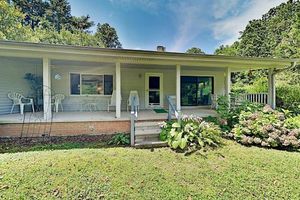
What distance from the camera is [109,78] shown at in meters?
10.6

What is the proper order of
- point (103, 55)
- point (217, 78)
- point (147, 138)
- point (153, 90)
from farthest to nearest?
point (217, 78) < point (153, 90) < point (103, 55) < point (147, 138)

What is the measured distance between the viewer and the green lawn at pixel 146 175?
12.0ft

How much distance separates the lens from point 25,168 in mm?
4141

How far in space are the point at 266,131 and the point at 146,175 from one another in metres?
4.04

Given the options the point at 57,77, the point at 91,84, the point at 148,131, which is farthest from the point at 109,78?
the point at 148,131

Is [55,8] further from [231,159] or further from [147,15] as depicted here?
[231,159]

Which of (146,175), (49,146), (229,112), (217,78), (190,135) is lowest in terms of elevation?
(146,175)

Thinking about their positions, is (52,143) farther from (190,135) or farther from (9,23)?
(9,23)

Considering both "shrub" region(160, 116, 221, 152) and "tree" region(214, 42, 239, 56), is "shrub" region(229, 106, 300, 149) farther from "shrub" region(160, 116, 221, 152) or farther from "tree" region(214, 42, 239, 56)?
"tree" region(214, 42, 239, 56)

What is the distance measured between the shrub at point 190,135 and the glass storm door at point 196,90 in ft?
18.2

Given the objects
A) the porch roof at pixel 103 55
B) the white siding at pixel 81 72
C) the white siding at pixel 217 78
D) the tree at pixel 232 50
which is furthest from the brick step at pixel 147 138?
the tree at pixel 232 50

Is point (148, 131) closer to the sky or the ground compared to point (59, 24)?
closer to the ground

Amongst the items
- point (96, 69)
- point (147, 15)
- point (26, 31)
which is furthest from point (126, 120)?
point (26, 31)

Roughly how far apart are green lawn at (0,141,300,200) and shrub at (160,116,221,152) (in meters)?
0.40
